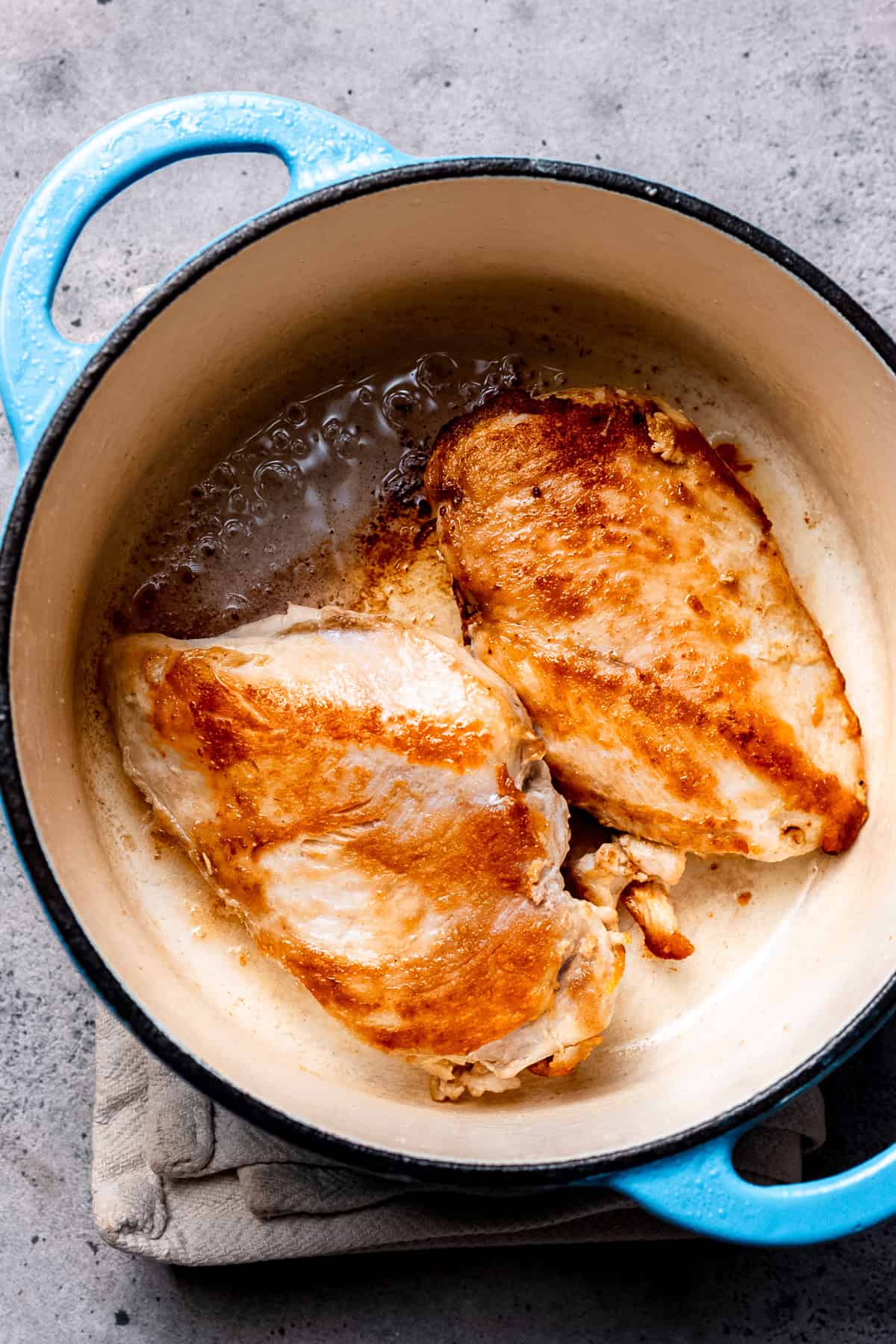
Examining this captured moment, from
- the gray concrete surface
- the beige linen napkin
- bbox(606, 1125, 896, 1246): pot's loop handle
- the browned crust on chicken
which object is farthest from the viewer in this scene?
the gray concrete surface

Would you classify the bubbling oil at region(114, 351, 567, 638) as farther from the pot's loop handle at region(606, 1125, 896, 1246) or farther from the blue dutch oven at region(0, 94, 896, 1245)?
the pot's loop handle at region(606, 1125, 896, 1246)

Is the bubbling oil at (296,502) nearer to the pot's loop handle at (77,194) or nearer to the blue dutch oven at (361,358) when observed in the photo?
the blue dutch oven at (361,358)

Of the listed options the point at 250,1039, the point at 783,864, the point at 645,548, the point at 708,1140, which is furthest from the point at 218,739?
the point at 783,864

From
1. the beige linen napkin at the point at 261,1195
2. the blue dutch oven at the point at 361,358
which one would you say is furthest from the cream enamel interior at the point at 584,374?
the beige linen napkin at the point at 261,1195

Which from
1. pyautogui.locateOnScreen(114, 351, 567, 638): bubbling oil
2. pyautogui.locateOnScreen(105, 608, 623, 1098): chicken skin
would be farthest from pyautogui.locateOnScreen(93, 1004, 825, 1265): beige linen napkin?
pyautogui.locateOnScreen(114, 351, 567, 638): bubbling oil

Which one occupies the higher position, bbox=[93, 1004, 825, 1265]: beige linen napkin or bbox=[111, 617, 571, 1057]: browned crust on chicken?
bbox=[111, 617, 571, 1057]: browned crust on chicken

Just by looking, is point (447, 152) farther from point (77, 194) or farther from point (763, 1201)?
point (763, 1201)
